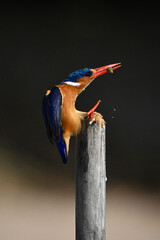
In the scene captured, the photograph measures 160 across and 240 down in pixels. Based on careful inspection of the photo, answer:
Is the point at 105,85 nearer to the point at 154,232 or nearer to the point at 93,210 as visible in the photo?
the point at 154,232

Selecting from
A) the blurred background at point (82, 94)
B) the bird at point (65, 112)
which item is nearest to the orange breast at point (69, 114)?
the bird at point (65, 112)

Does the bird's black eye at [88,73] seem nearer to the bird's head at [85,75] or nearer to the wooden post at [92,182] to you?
the bird's head at [85,75]

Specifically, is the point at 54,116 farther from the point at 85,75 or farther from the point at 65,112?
the point at 85,75

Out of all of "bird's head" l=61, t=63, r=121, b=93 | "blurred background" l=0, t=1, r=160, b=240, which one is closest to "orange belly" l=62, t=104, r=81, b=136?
"bird's head" l=61, t=63, r=121, b=93

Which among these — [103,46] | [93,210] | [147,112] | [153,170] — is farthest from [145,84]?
[93,210]

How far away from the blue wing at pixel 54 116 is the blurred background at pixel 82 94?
192 centimetres

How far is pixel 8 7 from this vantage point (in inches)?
140

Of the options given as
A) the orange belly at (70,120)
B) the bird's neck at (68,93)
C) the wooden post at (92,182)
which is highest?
the bird's neck at (68,93)

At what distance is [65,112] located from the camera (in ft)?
A: 5.19

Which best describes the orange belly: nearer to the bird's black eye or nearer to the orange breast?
the orange breast

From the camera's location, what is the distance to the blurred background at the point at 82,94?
3.55m

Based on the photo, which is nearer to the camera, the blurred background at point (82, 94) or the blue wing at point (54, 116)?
the blue wing at point (54, 116)

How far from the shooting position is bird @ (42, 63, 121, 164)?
157 centimetres

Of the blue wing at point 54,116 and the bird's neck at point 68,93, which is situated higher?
the bird's neck at point 68,93
